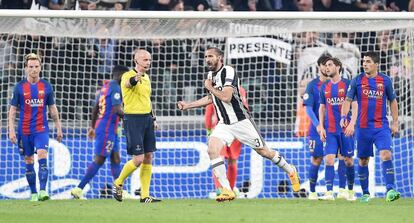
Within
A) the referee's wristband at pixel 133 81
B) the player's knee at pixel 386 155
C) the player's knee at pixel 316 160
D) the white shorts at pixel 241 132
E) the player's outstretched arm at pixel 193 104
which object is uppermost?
the referee's wristband at pixel 133 81

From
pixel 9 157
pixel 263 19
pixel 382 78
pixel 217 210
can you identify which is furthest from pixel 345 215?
pixel 9 157

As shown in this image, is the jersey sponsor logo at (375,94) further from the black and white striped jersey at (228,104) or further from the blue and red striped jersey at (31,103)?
the blue and red striped jersey at (31,103)

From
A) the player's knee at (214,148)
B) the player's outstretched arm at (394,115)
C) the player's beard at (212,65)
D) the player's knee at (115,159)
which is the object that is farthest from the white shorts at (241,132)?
the player's knee at (115,159)

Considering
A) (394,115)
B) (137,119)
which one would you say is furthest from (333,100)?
(137,119)

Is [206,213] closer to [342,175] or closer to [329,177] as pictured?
[329,177]

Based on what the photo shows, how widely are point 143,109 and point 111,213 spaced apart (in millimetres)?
2819

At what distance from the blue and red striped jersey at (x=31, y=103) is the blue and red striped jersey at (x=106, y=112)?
3.98ft

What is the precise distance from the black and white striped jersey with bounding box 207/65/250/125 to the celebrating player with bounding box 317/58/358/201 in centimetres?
168

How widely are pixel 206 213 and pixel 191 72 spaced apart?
260 inches

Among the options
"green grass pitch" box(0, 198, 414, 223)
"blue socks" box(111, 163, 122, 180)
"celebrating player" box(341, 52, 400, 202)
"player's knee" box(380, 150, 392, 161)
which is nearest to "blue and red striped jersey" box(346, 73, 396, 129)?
"celebrating player" box(341, 52, 400, 202)

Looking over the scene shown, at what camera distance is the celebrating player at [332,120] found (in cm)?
1515

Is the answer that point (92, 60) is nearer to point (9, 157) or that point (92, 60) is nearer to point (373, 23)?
point (9, 157)

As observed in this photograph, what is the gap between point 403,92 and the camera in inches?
675

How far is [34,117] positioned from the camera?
49.7 ft
